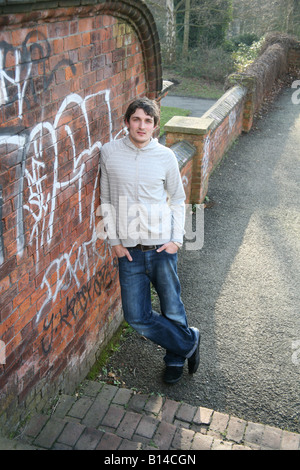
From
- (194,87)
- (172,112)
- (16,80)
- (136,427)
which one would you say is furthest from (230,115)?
(194,87)

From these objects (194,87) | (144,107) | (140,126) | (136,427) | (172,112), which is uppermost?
(144,107)

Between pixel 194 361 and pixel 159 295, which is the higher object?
pixel 159 295

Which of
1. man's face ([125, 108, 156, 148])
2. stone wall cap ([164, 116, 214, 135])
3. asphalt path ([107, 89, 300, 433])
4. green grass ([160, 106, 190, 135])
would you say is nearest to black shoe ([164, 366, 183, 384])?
asphalt path ([107, 89, 300, 433])

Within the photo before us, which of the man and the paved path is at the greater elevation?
the man

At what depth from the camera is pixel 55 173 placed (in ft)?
10.1

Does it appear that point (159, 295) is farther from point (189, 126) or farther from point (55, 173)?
point (189, 126)

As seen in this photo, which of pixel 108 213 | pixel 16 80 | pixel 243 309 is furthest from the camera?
pixel 243 309

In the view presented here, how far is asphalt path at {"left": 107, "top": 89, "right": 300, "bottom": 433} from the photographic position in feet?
13.3

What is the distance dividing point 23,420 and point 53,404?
412 mm

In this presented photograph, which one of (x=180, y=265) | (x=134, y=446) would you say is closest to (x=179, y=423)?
(x=134, y=446)

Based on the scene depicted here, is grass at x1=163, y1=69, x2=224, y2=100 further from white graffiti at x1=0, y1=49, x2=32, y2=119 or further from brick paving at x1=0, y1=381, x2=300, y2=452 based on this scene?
white graffiti at x1=0, y1=49, x2=32, y2=119

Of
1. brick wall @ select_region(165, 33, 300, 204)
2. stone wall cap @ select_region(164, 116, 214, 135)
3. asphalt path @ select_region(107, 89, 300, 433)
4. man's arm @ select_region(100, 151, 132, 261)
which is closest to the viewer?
man's arm @ select_region(100, 151, 132, 261)

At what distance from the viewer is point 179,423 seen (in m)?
3.57

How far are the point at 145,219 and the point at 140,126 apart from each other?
2.13 ft
